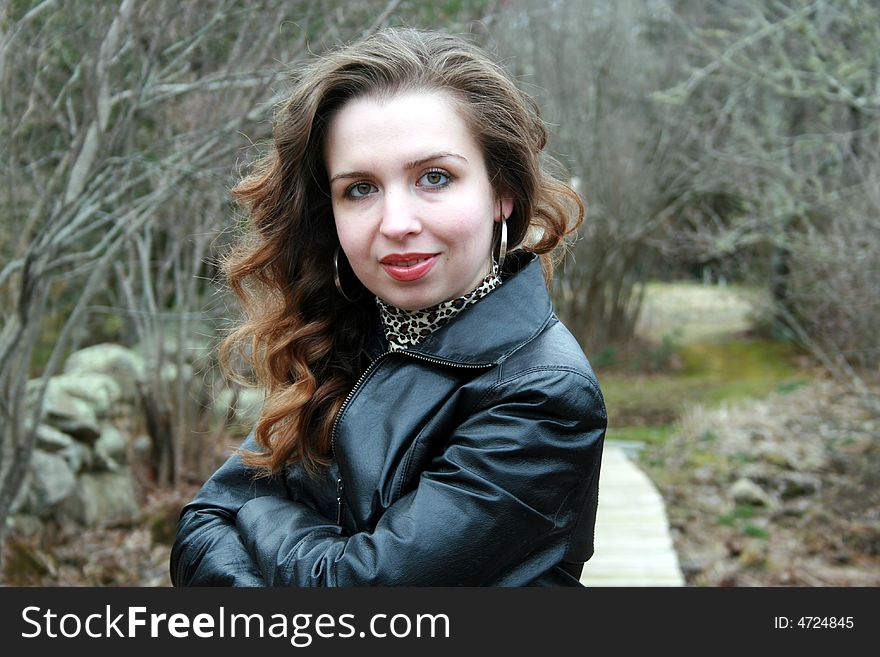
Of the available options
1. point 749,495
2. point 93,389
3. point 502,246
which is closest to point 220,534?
point 502,246

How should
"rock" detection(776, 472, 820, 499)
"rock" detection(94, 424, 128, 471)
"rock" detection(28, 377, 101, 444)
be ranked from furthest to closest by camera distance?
"rock" detection(776, 472, 820, 499) < "rock" detection(94, 424, 128, 471) < "rock" detection(28, 377, 101, 444)

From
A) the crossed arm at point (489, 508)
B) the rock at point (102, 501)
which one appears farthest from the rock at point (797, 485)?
the crossed arm at point (489, 508)

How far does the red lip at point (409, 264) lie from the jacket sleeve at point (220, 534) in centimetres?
47

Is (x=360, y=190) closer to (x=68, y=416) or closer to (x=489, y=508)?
(x=489, y=508)

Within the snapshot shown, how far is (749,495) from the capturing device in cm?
793

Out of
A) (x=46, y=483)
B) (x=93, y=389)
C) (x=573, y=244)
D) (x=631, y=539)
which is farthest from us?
(x=93, y=389)

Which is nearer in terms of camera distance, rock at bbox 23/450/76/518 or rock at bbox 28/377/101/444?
rock at bbox 23/450/76/518

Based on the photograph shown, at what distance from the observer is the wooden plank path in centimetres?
547

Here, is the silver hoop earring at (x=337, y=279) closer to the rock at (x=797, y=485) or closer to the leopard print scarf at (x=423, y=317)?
the leopard print scarf at (x=423, y=317)

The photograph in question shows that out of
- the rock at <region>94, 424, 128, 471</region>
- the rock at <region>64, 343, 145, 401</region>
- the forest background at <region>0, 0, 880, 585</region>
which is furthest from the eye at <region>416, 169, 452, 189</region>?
the rock at <region>64, 343, 145, 401</region>

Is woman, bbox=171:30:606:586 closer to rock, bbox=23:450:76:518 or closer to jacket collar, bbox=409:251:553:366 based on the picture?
jacket collar, bbox=409:251:553:366

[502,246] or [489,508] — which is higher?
[502,246]

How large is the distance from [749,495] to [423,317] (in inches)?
272

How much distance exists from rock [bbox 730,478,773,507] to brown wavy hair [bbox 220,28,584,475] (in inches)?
255
